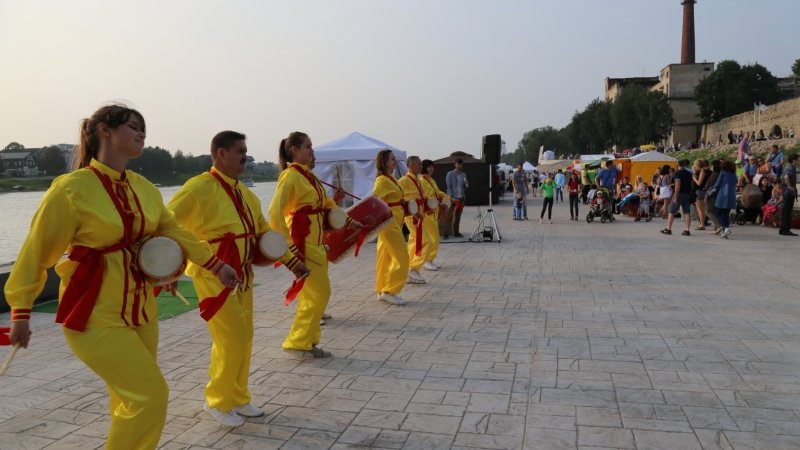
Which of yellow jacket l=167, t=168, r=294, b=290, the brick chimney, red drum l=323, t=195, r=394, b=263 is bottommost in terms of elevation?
red drum l=323, t=195, r=394, b=263

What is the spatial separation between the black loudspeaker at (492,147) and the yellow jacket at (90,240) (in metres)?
13.2

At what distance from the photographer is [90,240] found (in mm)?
2562

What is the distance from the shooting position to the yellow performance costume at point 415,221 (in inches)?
324

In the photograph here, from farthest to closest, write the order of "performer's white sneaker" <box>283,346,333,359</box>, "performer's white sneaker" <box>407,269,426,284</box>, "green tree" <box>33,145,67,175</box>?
"performer's white sneaker" <box>407,269,426,284</box>
"green tree" <box>33,145,67,175</box>
"performer's white sneaker" <box>283,346,333,359</box>

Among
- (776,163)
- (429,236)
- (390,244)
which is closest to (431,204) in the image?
(429,236)

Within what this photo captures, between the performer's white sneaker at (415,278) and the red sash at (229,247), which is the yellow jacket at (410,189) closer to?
the performer's white sneaker at (415,278)

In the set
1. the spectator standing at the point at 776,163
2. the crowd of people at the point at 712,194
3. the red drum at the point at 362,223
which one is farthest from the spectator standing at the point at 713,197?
the red drum at the point at 362,223

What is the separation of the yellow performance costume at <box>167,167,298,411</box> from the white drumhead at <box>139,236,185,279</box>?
80cm

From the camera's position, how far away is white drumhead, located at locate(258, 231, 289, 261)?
3805mm

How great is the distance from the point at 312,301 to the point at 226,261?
146cm

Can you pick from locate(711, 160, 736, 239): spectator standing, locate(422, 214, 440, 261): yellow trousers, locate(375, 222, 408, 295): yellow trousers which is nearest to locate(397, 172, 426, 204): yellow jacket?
locate(422, 214, 440, 261): yellow trousers

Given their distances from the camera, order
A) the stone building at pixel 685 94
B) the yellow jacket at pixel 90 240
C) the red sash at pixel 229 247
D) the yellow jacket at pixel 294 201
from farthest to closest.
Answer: the stone building at pixel 685 94 → the yellow jacket at pixel 294 201 → the red sash at pixel 229 247 → the yellow jacket at pixel 90 240

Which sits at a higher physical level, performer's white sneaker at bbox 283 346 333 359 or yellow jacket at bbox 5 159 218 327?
yellow jacket at bbox 5 159 218 327

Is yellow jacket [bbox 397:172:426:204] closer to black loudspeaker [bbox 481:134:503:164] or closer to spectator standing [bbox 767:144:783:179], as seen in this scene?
black loudspeaker [bbox 481:134:503:164]
